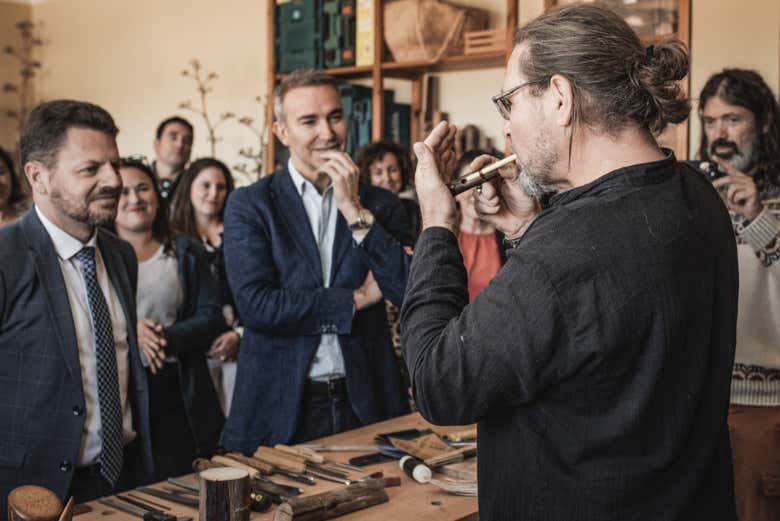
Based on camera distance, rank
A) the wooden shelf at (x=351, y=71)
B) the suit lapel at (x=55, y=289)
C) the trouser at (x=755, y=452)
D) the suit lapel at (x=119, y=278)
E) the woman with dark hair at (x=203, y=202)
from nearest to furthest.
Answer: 1. the suit lapel at (x=55, y=289)
2. the suit lapel at (x=119, y=278)
3. the trouser at (x=755, y=452)
4. the woman with dark hair at (x=203, y=202)
5. the wooden shelf at (x=351, y=71)

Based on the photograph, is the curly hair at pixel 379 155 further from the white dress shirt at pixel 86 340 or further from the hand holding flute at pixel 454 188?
the hand holding flute at pixel 454 188

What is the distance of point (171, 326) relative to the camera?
3.06 meters

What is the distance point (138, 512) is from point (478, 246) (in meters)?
2.23

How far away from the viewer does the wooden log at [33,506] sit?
1183 mm

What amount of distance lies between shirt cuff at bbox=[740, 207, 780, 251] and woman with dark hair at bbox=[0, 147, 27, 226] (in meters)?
3.06

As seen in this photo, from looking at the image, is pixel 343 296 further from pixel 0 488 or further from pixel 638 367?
pixel 638 367

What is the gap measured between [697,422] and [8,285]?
1565 mm

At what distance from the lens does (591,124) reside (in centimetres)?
121

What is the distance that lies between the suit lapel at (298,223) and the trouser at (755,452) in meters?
1.28

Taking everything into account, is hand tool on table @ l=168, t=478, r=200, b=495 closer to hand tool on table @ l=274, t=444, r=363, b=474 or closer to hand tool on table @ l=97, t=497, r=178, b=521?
hand tool on table @ l=97, t=497, r=178, b=521

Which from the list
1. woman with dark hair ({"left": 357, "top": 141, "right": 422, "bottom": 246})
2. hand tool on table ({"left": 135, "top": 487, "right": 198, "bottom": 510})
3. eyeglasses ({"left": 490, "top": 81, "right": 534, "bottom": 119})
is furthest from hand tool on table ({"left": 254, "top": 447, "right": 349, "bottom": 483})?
woman with dark hair ({"left": 357, "top": 141, "right": 422, "bottom": 246})

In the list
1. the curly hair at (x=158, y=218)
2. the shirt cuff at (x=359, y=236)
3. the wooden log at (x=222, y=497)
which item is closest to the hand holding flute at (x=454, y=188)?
the wooden log at (x=222, y=497)

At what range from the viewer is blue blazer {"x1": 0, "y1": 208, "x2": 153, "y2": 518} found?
6.43ft

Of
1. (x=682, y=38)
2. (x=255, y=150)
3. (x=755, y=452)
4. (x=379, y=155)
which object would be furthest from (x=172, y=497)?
(x=255, y=150)
